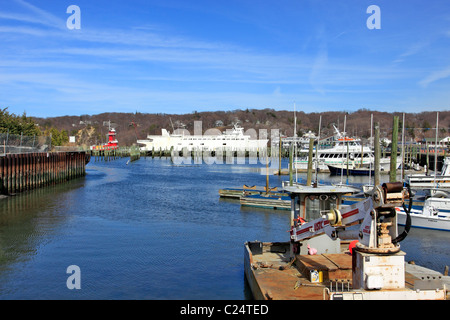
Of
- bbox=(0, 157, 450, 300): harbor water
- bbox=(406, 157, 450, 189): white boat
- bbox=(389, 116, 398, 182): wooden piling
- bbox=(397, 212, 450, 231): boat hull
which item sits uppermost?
bbox=(389, 116, 398, 182): wooden piling

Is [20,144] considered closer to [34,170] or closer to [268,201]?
[34,170]

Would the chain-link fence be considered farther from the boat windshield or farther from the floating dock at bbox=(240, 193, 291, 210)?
the boat windshield

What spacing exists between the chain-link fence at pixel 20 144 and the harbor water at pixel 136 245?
6821 millimetres

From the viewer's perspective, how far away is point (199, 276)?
1814 centimetres

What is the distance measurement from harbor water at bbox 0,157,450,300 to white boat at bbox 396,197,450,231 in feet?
2.00

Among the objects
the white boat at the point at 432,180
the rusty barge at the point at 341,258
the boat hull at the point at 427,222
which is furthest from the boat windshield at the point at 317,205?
the white boat at the point at 432,180

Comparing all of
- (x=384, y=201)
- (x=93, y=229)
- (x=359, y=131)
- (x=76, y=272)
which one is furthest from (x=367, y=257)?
(x=359, y=131)

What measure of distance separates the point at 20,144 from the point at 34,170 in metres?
3.61

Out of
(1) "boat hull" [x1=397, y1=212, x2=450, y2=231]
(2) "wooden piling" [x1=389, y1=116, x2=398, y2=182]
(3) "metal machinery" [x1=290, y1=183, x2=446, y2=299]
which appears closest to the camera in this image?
(3) "metal machinery" [x1=290, y1=183, x2=446, y2=299]

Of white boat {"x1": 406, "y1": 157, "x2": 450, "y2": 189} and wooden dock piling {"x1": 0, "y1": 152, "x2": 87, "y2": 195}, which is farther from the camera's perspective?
wooden dock piling {"x1": 0, "y1": 152, "x2": 87, "y2": 195}

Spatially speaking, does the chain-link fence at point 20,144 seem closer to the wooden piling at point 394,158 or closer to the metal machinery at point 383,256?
the wooden piling at point 394,158

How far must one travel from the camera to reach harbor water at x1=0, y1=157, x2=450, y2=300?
16.8 m

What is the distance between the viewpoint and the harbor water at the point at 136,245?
16766mm

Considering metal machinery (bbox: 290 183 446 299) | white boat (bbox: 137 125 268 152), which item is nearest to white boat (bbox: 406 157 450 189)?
metal machinery (bbox: 290 183 446 299)
